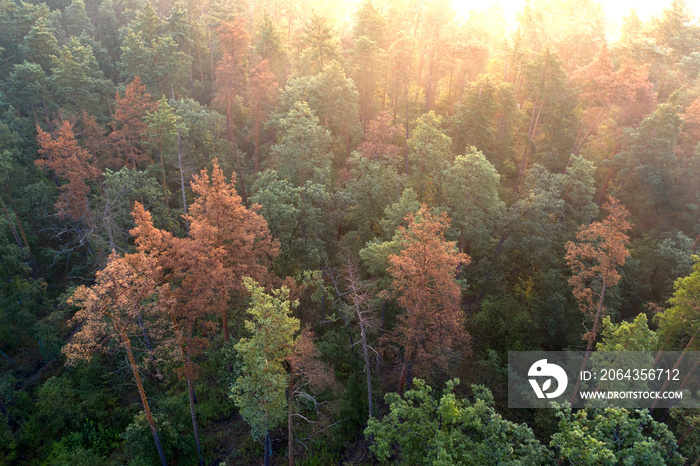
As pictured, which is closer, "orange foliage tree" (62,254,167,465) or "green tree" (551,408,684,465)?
"green tree" (551,408,684,465)

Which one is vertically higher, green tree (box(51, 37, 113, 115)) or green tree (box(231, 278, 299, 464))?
green tree (box(51, 37, 113, 115))

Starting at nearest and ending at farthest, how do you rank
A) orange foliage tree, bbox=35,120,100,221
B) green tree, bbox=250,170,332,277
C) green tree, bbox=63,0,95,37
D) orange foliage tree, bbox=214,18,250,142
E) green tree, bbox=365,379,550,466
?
green tree, bbox=365,379,550,466
green tree, bbox=250,170,332,277
orange foliage tree, bbox=35,120,100,221
orange foliage tree, bbox=214,18,250,142
green tree, bbox=63,0,95,37

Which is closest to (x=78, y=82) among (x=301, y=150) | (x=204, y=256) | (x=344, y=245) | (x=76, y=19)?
(x=76, y=19)

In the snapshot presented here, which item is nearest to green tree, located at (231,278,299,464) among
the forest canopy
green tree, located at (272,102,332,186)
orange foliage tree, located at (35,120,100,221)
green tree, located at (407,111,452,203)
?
the forest canopy

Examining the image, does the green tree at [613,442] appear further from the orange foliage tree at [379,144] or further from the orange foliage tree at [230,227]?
the orange foliage tree at [379,144]

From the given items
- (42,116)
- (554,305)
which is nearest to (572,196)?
(554,305)

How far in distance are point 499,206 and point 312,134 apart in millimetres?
17559

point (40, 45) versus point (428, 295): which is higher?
point (40, 45)

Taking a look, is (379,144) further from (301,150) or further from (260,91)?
(260,91)

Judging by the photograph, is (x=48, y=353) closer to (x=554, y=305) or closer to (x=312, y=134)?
(x=312, y=134)

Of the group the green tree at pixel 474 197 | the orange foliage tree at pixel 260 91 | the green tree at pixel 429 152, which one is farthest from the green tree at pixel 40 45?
the green tree at pixel 474 197

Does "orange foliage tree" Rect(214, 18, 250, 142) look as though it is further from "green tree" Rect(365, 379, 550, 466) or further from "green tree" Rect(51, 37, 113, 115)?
"green tree" Rect(365, 379, 550, 466)

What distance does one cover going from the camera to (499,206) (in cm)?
3191

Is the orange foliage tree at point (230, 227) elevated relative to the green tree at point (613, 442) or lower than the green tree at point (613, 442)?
elevated
